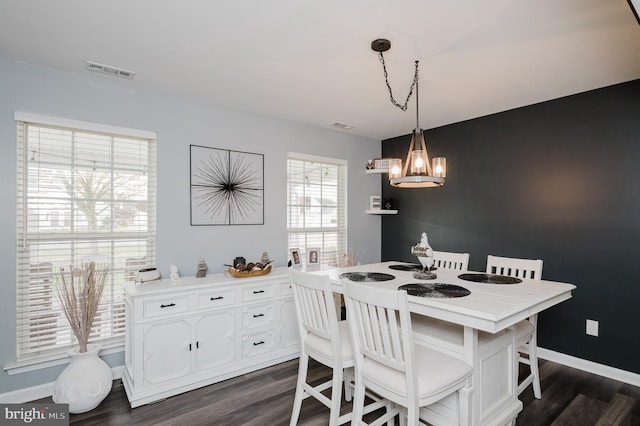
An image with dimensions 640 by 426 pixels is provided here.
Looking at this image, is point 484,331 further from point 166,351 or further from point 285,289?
point 166,351

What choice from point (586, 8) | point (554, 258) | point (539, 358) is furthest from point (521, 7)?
point (539, 358)

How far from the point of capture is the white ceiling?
194 centimetres

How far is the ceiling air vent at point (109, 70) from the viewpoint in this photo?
2.63 metres

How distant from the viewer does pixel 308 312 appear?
2227 mm

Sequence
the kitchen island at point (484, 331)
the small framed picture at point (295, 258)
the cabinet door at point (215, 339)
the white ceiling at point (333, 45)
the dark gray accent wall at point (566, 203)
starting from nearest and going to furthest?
the kitchen island at point (484, 331), the white ceiling at point (333, 45), the cabinet door at point (215, 339), the dark gray accent wall at point (566, 203), the small framed picture at point (295, 258)

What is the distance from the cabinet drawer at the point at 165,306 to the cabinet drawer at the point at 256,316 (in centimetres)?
54

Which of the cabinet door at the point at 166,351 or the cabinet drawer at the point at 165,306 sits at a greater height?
the cabinet drawer at the point at 165,306

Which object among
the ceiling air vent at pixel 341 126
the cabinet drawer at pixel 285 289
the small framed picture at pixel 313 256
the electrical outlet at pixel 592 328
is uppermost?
the ceiling air vent at pixel 341 126

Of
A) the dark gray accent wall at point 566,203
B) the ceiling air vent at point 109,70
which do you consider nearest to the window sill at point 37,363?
the ceiling air vent at point 109,70

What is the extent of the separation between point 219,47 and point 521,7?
1905 mm

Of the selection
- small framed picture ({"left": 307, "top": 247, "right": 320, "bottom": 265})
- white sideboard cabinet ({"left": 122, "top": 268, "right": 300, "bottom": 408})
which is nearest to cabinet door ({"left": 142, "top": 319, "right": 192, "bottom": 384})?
white sideboard cabinet ({"left": 122, "top": 268, "right": 300, "bottom": 408})

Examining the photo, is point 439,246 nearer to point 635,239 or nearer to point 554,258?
point 554,258

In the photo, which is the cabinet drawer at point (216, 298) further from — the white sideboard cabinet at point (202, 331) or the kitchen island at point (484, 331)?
the kitchen island at point (484, 331)

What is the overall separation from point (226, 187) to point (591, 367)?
391 cm
